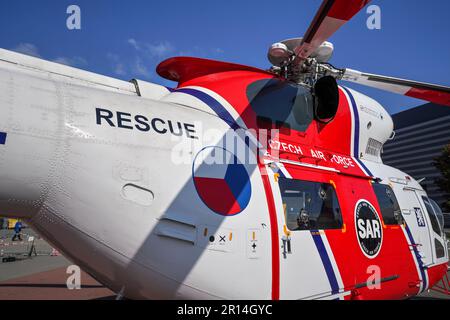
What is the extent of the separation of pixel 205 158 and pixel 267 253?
1.12 m

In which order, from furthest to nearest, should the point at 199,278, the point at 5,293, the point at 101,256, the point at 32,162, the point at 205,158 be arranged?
the point at 5,293 → the point at 205,158 → the point at 199,278 → the point at 101,256 → the point at 32,162

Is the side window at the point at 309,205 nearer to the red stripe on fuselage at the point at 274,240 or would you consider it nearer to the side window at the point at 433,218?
the red stripe on fuselage at the point at 274,240

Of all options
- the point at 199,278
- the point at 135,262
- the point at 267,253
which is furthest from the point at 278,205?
the point at 135,262

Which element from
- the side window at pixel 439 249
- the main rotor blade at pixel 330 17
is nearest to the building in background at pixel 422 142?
the side window at pixel 439 249

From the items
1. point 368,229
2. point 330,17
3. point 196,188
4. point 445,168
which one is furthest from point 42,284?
point 445,168

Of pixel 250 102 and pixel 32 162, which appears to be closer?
pixel 32 162

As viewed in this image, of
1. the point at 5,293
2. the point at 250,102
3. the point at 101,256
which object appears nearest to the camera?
the point at 101,256

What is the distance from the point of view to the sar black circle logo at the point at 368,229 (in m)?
4.17

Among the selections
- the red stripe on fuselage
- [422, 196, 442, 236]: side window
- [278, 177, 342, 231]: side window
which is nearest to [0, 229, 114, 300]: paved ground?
the red stripe on fuselage

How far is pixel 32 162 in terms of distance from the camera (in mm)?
2439

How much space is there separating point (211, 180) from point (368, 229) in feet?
7.96

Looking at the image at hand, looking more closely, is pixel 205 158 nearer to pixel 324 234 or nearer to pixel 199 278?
pixel 199 278

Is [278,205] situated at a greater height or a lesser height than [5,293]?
greater

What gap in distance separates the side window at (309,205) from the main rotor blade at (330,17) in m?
1.56
